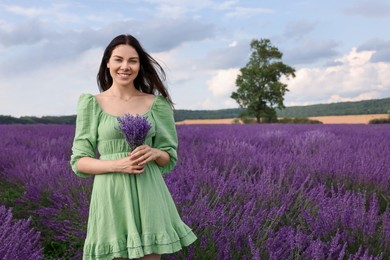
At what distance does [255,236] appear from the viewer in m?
2.49

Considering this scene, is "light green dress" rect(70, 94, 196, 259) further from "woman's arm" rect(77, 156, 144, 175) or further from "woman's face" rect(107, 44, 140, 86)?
Result: "woman's face" rect(107, 44, 140, 86)

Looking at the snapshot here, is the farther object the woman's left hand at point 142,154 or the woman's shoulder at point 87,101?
the woman's shoulder at point 87,101

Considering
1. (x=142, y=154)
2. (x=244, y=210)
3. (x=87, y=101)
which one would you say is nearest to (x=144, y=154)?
(x=142, y=154)

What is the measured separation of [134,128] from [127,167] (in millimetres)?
166

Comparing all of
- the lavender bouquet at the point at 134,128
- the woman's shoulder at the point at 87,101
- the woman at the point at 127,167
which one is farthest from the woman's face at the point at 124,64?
the lavender bouquet at the point at 134,128

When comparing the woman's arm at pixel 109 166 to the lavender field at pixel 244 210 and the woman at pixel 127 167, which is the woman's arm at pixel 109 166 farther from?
the lavender field at pixel 244 210

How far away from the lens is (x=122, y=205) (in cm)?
183

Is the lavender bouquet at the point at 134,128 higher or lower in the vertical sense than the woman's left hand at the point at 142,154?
higher

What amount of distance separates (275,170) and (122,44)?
281cm

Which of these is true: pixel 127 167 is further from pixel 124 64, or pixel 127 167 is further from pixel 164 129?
pixel 124 64

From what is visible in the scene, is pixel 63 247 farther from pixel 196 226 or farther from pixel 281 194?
pixel 281 194

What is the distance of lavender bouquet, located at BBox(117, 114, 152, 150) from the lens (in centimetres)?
170

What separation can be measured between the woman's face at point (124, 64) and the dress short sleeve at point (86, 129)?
0.14 metres

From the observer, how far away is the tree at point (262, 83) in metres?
36.6
